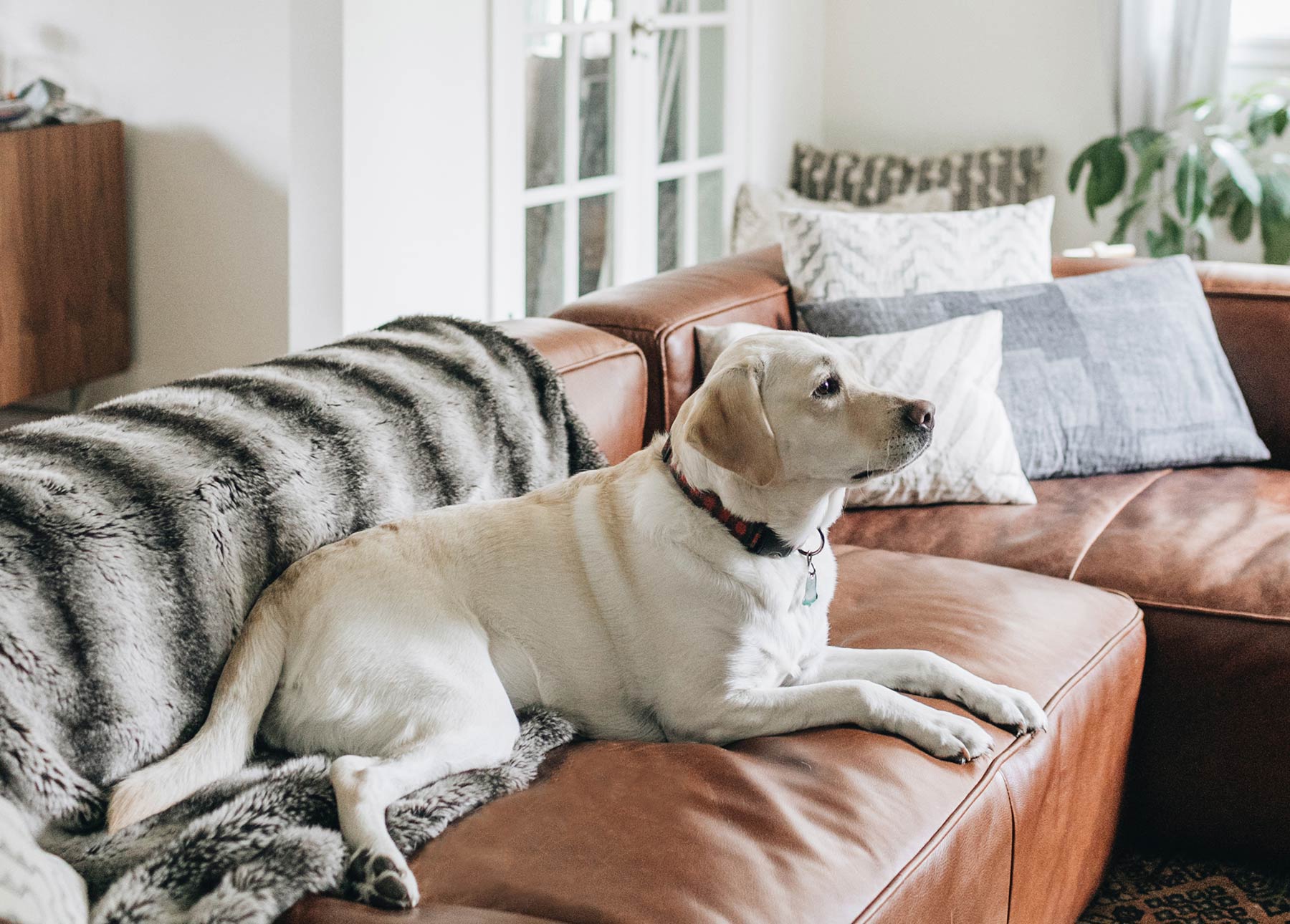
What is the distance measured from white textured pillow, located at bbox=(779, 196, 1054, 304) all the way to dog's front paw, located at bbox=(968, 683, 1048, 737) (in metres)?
1.17

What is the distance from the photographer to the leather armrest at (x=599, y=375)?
2109mm

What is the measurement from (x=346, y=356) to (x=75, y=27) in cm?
228

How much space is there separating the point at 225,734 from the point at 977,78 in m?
3.99

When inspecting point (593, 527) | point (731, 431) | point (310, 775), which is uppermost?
point (731, 431)

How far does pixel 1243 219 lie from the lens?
155 inches

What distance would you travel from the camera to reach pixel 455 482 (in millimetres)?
1835

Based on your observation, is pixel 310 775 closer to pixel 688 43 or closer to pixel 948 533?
pixel 948 533

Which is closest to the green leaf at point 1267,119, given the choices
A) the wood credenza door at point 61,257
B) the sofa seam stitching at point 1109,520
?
the sofa seam stitching at point 1109,520

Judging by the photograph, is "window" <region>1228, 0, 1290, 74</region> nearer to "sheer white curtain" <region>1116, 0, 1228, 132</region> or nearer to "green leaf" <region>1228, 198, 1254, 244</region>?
"sheer white curtain" <region>1116, 0, 1228, 132</region>

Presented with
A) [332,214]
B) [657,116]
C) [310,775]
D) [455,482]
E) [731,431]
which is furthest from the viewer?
[657,116]

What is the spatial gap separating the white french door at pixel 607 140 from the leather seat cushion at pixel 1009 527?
1611 mm

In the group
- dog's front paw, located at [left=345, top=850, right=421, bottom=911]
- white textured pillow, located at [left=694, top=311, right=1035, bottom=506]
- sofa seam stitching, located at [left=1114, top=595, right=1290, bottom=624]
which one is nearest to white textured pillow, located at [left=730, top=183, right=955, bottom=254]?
white textured pillow, located at [left=694, top=311, right=1035, bottom=506]

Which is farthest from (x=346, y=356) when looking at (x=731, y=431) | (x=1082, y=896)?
(x=1082, y=896)

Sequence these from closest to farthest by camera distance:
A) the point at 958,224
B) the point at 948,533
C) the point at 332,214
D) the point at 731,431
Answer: the point at 731,431 → the point at 948,533 → the point at 958,224 → the point at 332,214
